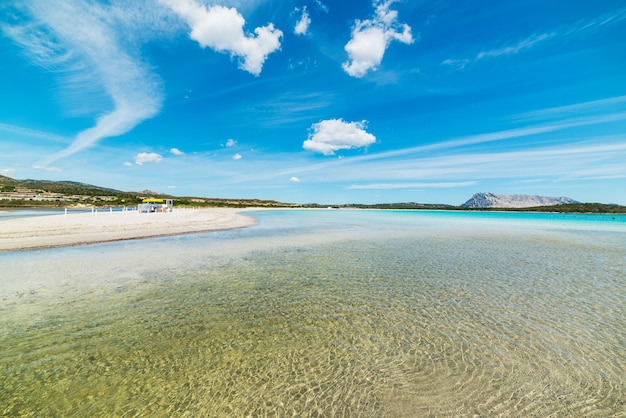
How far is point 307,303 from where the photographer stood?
946cm

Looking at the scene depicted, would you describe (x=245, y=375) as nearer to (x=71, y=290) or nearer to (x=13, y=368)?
(x=13, y=368)

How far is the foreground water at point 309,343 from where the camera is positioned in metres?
4.68

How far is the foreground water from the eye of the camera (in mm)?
A: 4680

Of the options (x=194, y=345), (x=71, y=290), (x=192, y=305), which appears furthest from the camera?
A: (x=71, y=290)

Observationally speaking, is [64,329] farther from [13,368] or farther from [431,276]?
[431,276]

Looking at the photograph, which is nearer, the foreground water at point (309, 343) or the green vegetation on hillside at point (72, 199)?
the foreground water at point (309, 343)

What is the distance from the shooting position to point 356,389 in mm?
4980

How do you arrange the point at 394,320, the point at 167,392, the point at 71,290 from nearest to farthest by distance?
the point at 167,392, the point at 394,320, the point at 71,290

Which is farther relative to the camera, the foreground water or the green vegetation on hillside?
the green vegetation on hillside

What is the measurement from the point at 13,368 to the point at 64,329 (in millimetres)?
1816

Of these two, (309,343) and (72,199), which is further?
(72,199)

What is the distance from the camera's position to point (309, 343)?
6.76 m

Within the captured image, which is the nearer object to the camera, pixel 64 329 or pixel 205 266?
pixel 64 329

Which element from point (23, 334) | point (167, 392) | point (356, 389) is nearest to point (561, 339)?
point (356, 389)
